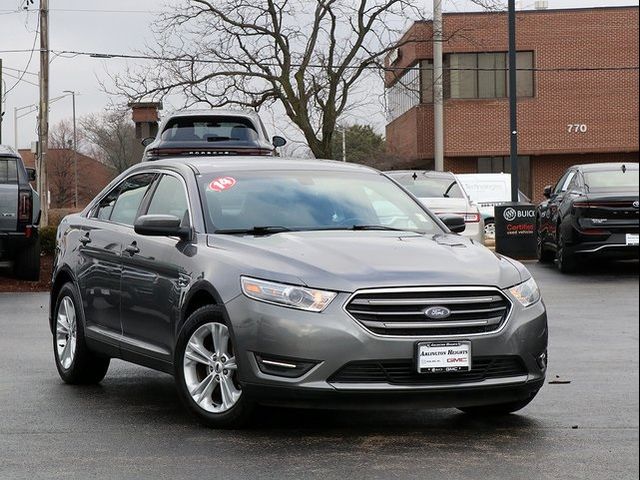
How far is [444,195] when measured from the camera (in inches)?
830

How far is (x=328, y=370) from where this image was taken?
22.9 ft

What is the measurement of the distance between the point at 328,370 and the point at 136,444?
117cm

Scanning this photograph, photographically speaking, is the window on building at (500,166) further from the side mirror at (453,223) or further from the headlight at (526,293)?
the headlight at (526,293)

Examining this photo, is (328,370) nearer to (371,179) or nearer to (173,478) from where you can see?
(173,478)

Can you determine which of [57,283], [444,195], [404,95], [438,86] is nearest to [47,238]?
[444,195]

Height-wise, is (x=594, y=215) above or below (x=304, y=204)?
below

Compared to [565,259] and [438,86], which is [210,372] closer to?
[565,259]

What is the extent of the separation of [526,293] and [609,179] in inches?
487

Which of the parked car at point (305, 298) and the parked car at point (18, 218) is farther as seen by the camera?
the parked car at point (18, 218)

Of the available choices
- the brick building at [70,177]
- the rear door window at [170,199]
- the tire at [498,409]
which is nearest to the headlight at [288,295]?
the rear door window at [170,199]

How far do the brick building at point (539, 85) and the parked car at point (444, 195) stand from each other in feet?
113

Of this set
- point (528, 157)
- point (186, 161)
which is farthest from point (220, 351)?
point (528, 157)

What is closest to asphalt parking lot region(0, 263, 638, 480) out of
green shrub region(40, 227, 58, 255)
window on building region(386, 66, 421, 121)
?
green shrub region(40, 227, 58, 255)

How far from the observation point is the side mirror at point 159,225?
26.3 feet
